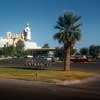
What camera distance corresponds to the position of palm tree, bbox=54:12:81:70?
149 feet

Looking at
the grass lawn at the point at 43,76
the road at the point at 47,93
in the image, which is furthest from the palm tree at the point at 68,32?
the road at the point at 47,93

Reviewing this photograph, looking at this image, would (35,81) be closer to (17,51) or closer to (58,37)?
(58,37)

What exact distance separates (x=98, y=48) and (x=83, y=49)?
24.6m

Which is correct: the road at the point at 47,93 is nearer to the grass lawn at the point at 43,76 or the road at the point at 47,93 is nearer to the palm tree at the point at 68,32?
the grass lawn at the point at 43,76

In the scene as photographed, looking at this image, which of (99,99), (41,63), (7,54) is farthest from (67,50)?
(7,54)

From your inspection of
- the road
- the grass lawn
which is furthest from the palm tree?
the road

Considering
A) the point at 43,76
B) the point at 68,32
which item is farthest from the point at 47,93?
the point at 68,32

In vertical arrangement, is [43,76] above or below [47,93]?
above

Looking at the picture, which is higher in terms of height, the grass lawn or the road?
the grass lawn

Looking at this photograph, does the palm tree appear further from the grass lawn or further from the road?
the road

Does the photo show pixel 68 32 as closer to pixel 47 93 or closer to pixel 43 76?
pixel 43 76

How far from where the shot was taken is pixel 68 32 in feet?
149

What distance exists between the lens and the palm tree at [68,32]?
45.3 m

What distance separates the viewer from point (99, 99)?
18.1 meters
